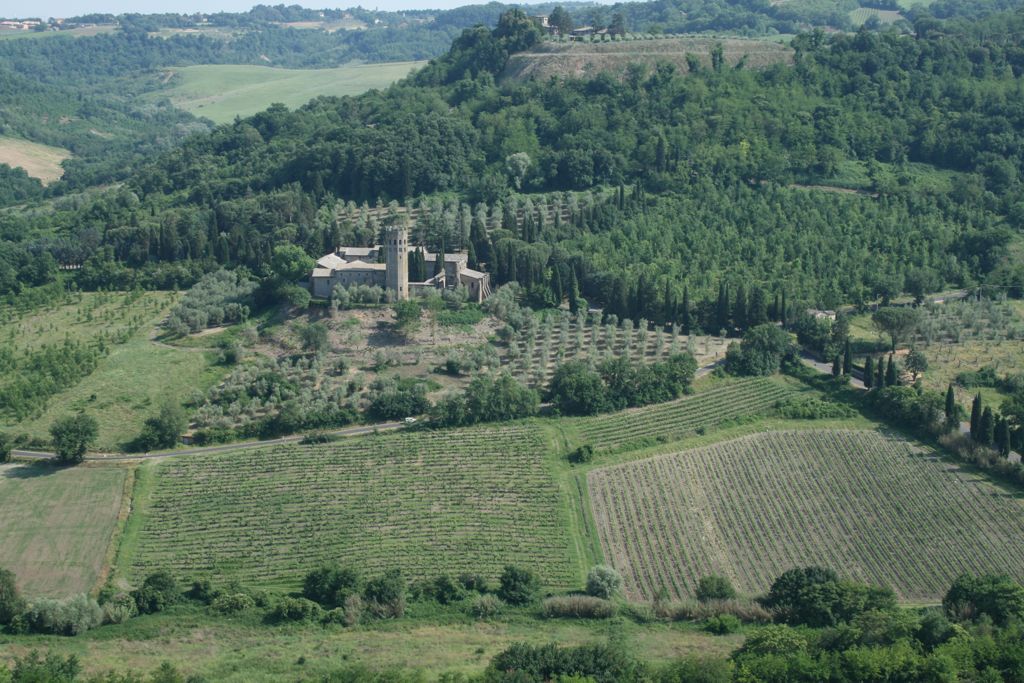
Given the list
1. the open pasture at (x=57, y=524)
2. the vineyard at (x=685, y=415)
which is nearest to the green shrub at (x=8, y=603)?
the open pasture at (x=57, y=524)

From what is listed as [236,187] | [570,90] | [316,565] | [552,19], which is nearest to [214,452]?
[316,565]

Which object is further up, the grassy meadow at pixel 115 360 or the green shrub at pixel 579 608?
the grassy meadow at pixel 115 360

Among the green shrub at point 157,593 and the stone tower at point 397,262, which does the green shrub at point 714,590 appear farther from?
the stone tower at point 397,262

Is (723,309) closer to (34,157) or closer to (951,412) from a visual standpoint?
(951,412)

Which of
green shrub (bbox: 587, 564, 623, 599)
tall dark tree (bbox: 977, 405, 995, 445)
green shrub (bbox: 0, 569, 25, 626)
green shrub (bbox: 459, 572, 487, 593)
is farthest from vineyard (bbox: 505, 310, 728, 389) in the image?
green shrub (bbox: 0, 569, 25, 626)

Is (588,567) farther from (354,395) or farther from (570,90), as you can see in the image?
(570,90)

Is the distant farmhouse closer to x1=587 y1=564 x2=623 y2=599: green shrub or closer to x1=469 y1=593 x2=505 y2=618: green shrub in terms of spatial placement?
x1=587 y1=564 x2=623 y2=599: green shrub
